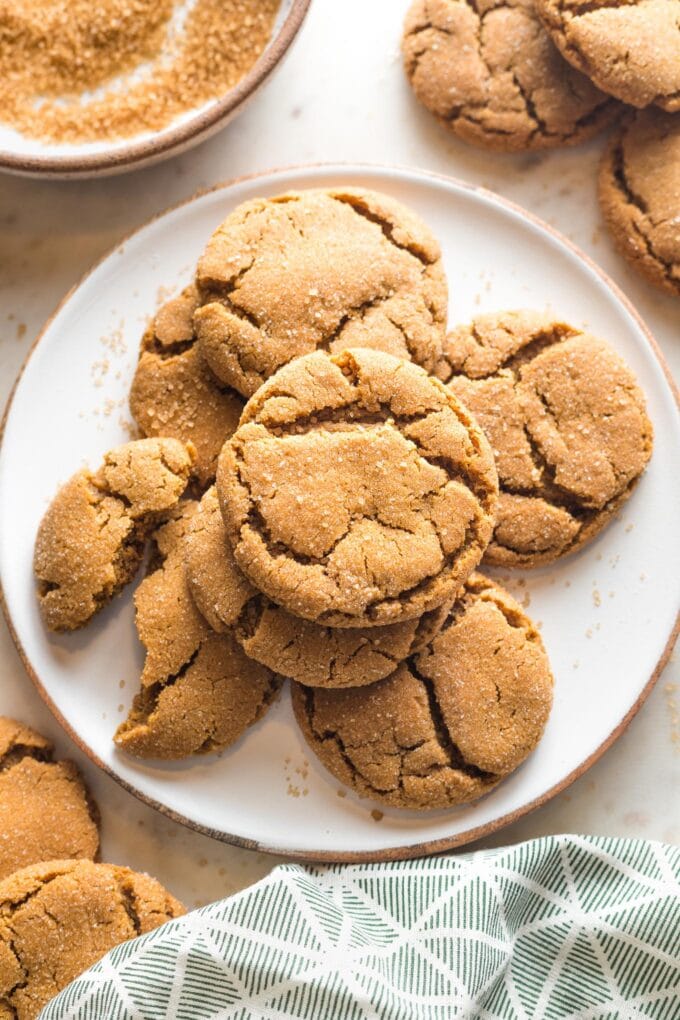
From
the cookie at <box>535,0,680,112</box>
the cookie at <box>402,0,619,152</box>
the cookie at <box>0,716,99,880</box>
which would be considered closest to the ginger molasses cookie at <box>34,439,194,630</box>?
the cookie at <box>0,716,99,880</box>

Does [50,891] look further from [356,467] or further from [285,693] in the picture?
[356,467]

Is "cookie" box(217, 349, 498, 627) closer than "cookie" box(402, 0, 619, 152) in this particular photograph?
Yes

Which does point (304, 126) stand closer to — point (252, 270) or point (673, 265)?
point (252, 270)

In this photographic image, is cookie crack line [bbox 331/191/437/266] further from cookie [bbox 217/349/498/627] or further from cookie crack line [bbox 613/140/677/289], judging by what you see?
cookie crack line [bbox 613/140/677/289]

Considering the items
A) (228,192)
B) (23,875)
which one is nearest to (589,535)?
(228,192)

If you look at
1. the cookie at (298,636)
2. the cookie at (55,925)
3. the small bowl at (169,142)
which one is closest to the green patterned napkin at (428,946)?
the cookie at (55,925)

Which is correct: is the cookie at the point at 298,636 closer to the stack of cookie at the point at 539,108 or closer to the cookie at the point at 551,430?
the cookie at the point at 551,430

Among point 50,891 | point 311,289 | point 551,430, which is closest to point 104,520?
point 311,289
